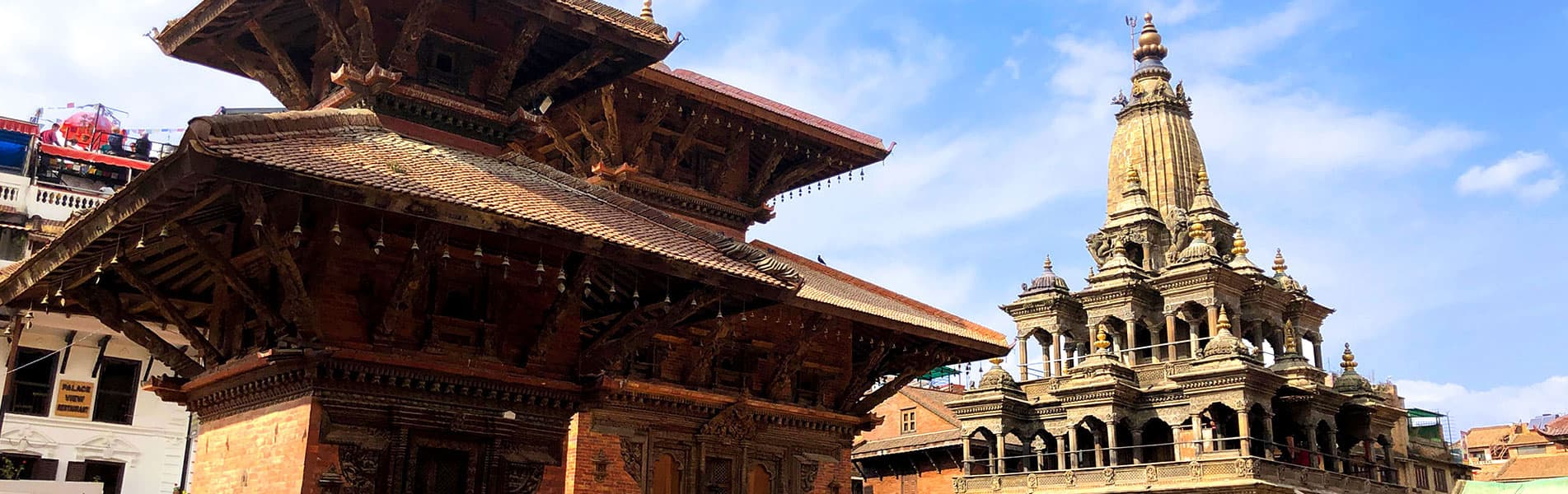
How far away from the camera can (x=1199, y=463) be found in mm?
43844

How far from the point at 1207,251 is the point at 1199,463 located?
9761 mm

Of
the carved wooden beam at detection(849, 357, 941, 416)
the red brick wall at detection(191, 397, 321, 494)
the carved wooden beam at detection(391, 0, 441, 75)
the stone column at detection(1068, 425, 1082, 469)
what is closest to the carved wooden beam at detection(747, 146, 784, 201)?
the carved wooden beam at detection(849, 357, 941, 416)

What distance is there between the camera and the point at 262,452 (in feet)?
42.8

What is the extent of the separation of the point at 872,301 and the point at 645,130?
16.6 feet

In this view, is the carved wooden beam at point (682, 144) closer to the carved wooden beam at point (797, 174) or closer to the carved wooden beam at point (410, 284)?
the carved wooden beam at point (797, 174)

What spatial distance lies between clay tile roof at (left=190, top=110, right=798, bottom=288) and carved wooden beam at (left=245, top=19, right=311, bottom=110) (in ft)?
10.8

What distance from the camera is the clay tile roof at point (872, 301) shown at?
20156mm

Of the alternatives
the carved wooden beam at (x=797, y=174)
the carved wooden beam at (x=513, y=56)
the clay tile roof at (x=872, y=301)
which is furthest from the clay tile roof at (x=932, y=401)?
the carved wooden beam at (x=513, y=56)

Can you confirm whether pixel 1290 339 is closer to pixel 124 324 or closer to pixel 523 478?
pixel 523 478

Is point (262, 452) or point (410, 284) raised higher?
point (410, 284)

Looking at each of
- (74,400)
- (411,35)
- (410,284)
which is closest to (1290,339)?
(74,400)

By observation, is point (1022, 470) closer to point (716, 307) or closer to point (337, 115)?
point (716, 307)

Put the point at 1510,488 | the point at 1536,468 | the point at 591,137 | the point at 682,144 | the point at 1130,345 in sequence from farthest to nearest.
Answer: the point at 1536,468
the point at 1130,345
the point at 1510,488
the point at 682,144
the point at 591,137

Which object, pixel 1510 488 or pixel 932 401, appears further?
pixel 932 401
